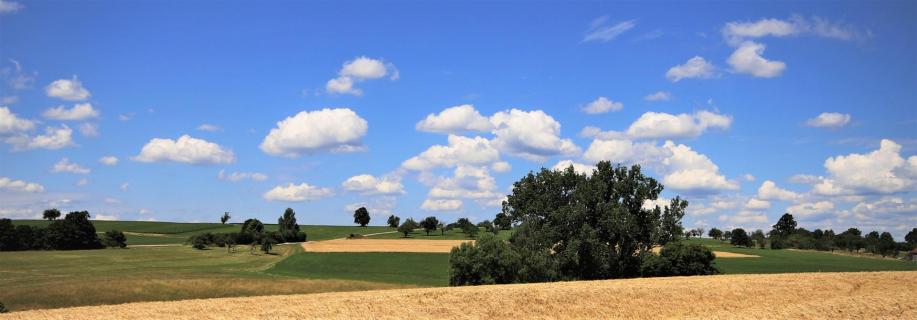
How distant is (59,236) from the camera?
4781 inches

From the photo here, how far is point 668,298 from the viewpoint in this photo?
34562 mm

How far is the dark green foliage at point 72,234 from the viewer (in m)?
121

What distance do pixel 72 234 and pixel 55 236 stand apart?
105 inches

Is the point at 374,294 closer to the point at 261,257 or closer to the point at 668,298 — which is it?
the point at 668,298

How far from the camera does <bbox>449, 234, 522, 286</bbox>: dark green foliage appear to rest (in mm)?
56312

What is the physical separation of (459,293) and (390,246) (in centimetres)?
8466

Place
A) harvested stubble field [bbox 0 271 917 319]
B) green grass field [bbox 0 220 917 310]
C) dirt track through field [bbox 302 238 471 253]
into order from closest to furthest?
harvested stubble field [bbox 0 271 917 319]
green grass field [bbox 0 220 917 310]
dirt track through field [bbox 302 238 471 253]

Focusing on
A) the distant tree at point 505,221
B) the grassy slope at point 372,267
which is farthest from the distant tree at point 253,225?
the distant tree at point 505,221

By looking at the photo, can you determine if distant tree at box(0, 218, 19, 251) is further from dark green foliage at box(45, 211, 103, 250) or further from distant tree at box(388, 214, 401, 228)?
distant tree at box(388, 214, 401, 228)

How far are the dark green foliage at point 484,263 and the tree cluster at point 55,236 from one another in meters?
94.8

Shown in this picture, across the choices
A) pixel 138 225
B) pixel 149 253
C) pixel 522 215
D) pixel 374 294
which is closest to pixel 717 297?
pixel 374 294

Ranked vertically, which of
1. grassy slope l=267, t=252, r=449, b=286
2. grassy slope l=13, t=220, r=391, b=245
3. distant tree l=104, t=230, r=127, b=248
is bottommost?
grassy slope l=267, t=252, r=449, b=286

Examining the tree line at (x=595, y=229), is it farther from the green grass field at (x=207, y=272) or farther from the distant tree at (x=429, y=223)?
the distant tree at (x=429, y=223)

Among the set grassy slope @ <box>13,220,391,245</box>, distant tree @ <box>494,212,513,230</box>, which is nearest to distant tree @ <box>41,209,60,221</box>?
grassy slope @ <box>13,220,391,245</box>
